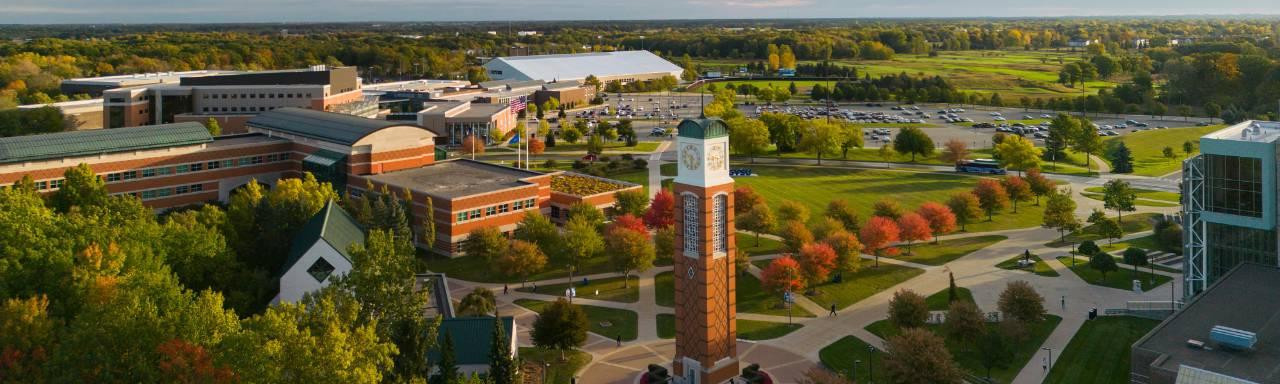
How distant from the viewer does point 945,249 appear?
65.3 metres

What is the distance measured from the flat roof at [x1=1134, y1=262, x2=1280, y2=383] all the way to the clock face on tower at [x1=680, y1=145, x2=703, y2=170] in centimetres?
1740

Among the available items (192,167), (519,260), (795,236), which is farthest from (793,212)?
(192,167)

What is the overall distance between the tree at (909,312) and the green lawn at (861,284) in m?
6.29

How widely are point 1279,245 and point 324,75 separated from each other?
104 meters

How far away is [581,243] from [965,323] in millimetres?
22878

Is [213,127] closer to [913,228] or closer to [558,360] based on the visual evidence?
[558,360]

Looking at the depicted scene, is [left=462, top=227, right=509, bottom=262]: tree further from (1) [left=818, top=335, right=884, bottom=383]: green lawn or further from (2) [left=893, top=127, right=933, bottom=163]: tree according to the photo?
(2) [left=893, top=127, right=933, bottom=163]: tree

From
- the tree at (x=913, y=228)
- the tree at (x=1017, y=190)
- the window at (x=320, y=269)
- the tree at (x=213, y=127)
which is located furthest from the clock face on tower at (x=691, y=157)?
the tree at (x=213, y=127)

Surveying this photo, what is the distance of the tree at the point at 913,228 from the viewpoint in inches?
2452

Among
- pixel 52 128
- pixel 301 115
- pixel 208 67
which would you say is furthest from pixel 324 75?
pixel 208 67

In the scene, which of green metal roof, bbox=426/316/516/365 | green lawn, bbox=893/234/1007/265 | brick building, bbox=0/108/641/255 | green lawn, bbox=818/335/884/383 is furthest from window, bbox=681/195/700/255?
brick building, bbox=0/108/641/255

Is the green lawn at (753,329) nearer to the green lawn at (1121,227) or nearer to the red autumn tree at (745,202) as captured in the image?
the red autumn tree at (745,202)

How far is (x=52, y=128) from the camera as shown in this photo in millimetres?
103750

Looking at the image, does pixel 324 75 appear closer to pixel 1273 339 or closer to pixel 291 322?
pixel 291 322
